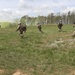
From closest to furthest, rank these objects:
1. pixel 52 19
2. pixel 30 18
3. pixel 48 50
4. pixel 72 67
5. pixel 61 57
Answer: pixel 72 67 → pixel 61 57 → pixel 48 50 → pixel 52 19 → pixel 30 18

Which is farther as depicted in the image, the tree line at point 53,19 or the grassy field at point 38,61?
the tree line at point 53,19

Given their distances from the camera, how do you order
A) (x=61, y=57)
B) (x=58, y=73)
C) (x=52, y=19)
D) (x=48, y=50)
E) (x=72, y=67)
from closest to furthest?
(x=58, y=73), (x=72, y=67), (x=61, y=57), (x=48, y=50), (x=52, y=19)

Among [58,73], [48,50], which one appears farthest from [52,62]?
[48,50]

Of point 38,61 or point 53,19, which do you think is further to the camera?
point 53,19

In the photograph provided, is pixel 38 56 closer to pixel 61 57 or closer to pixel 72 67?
pixel 61 57

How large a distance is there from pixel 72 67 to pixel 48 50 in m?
5.41

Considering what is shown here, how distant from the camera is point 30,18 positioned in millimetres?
147875

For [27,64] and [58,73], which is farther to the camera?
[27,64]

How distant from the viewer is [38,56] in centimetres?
2159

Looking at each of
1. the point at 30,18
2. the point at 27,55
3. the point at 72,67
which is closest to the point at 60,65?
the point at 72,67

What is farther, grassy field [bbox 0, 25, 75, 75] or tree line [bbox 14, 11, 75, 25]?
→ tree line [bbox 14, 11, 75, 25]

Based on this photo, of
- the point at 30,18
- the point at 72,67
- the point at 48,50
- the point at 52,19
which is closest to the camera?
the point at 72,67

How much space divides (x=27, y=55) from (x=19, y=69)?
423 cm

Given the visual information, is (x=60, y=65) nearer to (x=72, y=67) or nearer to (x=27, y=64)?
(x=72, y=67)
